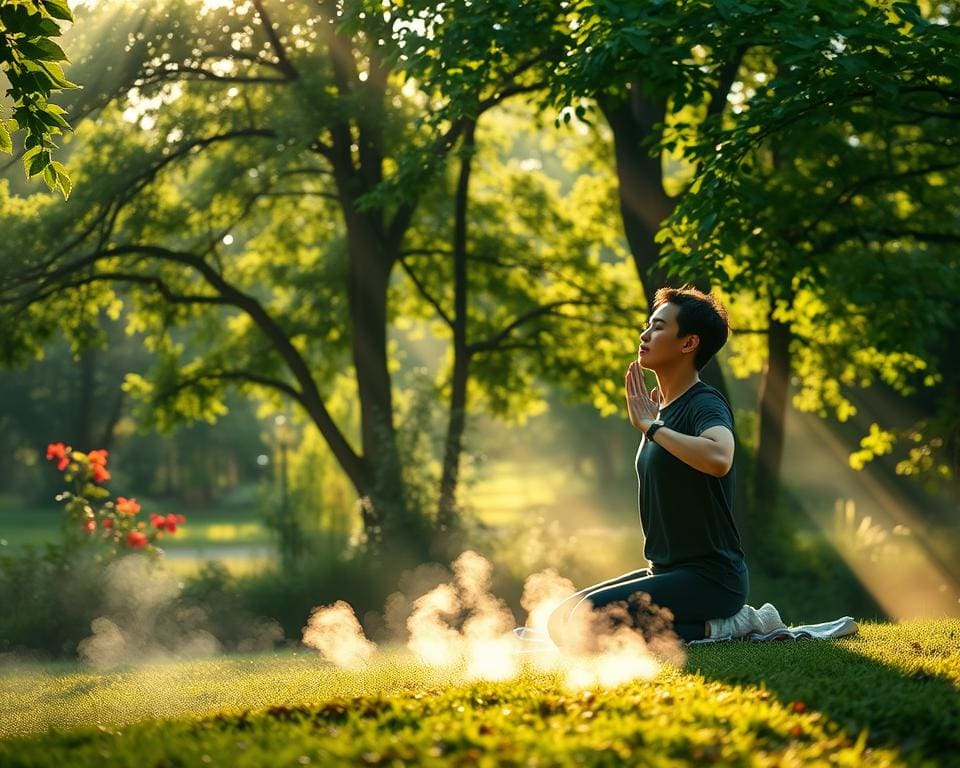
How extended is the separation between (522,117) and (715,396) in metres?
16.0

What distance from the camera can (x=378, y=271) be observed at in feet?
62.0

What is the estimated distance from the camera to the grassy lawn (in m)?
4.40

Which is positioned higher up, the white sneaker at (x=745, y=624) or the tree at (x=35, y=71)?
the tree at (x=35, y=71)

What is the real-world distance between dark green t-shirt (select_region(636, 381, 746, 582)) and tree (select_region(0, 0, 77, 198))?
157 inches

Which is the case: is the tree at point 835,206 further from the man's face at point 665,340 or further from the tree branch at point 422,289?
the tree branch at point 422,289

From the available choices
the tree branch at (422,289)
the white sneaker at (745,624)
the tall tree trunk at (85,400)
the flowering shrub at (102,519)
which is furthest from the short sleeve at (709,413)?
the tall tree trunk at (85,400)

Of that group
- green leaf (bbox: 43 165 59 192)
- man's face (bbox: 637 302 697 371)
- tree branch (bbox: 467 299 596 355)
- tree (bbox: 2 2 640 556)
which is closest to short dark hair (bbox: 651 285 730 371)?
man's face (bbox: 637 302 697 371)

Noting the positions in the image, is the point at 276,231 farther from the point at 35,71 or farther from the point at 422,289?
the point at 35,71

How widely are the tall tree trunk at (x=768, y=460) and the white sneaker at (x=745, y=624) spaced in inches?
501

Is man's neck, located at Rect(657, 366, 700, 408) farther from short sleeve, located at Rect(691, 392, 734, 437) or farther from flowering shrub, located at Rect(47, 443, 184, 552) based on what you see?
flowering shrub, located at Rect(47, 443, 184, 552)

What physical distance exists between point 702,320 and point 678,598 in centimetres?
159

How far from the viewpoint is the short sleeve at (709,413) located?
6.74 m

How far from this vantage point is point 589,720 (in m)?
4.96

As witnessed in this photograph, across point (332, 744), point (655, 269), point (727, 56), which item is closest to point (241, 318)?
point (655, 269)
